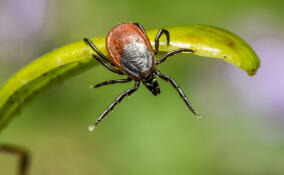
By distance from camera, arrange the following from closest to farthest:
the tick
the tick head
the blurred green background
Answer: the tick < the tick head < the blurred green background

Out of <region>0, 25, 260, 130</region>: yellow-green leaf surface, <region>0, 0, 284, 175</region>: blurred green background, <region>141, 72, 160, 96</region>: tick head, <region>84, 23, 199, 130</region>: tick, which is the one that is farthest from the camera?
<region>0, 0, 284, 175</region>: blurred green background

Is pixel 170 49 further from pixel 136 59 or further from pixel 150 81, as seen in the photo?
pixel 150 81

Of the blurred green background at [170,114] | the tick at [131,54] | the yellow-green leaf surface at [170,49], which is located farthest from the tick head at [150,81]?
the blurred green background at [170,114]

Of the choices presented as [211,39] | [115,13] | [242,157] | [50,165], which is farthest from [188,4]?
[211,39]

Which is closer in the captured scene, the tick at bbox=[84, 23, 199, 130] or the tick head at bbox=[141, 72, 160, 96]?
the tick at bbox=[84, 23, 199, 130]

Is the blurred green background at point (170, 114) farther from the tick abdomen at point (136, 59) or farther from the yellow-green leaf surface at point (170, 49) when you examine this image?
the yellow-green leaf surface at point (170, 49)

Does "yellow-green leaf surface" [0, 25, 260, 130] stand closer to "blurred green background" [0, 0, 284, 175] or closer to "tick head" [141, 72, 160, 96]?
"tick head" [141, 72, 160, 96]

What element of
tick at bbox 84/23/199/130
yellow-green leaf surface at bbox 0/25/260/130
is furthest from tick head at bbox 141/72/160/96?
yellow-green leaf surface at bbox 0/25/260/130
